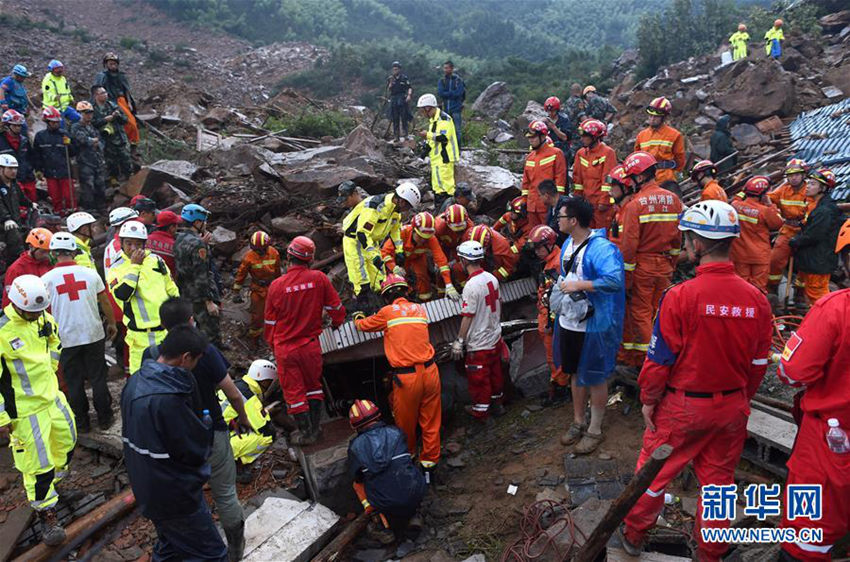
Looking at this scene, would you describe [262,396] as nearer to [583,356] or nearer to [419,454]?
[419,454]

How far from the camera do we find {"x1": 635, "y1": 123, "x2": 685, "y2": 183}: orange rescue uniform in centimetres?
732

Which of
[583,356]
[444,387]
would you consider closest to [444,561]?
[583,356]

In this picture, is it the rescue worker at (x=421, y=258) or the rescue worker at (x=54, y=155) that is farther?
A: the rescue worker at (x=54, y=155)

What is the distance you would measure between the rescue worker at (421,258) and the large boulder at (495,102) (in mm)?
16172

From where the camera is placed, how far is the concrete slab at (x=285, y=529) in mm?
4406

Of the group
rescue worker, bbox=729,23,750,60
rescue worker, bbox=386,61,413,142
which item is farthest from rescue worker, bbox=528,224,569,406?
rescue worker, bbox=729,23,750,60

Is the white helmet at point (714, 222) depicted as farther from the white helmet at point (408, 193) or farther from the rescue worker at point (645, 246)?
the white helmet at point (408, 193)

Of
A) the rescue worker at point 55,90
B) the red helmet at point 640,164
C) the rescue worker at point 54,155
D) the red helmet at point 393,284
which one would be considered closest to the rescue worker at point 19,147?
the rescue worker at point 54,155

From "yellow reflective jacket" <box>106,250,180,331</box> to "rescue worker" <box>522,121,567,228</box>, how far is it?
452 centimetres

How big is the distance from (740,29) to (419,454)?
1905 cm

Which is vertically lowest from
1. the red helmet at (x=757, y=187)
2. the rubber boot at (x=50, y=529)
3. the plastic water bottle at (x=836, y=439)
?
the rubber boot at (x=50, y=529)

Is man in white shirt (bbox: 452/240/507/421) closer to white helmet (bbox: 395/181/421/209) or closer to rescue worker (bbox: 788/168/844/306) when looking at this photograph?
white helmet (bbox: 395/181/421/209)

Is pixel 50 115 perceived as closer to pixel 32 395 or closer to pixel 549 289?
pixel 32 395

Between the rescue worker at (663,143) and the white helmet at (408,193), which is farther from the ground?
the rescue worker at (663,143)
